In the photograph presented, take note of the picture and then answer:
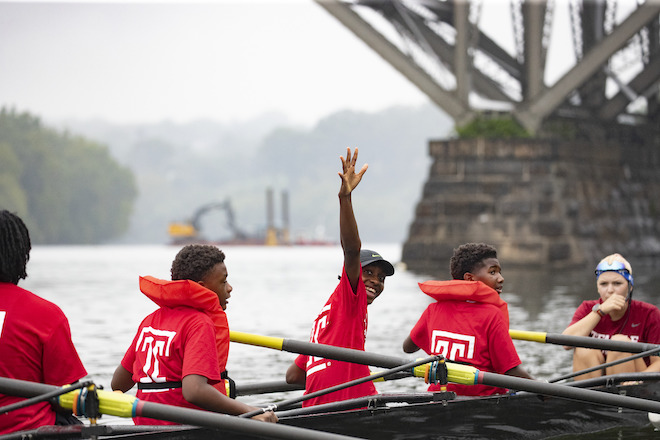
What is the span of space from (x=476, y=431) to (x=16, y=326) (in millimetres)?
3092

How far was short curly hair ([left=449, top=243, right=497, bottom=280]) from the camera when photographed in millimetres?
6484

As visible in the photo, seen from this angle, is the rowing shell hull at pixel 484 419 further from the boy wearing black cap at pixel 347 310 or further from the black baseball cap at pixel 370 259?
the black baseball cap at pixel 370 259

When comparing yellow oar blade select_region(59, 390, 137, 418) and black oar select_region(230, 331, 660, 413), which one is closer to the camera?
yellow oar blade select_region(59, 390, 137, 418)

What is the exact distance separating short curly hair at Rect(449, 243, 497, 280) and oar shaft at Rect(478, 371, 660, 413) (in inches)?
26.9

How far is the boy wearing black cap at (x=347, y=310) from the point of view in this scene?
219 inches

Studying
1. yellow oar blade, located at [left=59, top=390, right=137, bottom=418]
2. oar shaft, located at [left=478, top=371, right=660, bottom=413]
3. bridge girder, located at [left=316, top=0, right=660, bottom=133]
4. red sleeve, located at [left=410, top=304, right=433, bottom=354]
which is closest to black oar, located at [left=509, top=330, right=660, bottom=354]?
oar shaft, located at [left=478, top=371, right=660, bottom=413]

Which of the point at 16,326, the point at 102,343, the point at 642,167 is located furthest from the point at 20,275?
the point at 642,167

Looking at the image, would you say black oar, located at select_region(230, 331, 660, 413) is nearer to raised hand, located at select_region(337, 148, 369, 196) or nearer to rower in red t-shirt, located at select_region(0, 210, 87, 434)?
raised hand, located at select_region(337, 148, 369, 196)

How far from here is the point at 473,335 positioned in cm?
633

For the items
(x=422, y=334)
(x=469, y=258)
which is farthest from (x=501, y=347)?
(x=422, y=334)

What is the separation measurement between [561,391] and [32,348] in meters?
3.08

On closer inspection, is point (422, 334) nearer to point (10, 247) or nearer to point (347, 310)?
point (347, 310)

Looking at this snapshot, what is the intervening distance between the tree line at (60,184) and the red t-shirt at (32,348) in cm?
11069

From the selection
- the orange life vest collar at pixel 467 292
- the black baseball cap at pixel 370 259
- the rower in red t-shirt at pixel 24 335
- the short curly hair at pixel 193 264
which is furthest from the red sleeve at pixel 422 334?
the rower in red t-shirt at pixel 24 335
